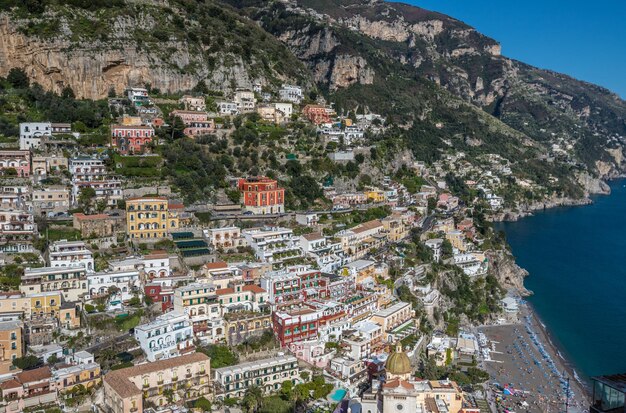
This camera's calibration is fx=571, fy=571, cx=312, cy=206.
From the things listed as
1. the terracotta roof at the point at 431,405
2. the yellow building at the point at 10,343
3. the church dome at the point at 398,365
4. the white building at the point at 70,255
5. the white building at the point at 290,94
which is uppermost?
the white building at the point at 290,94

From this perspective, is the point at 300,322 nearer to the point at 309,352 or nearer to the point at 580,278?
the point at 309,352

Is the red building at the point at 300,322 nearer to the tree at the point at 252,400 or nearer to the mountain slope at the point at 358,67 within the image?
the tree at the point at 252,400

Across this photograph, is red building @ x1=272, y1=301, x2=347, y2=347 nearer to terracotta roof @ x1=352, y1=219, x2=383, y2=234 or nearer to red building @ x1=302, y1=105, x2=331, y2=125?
terracotta roof @ x1=352, y1=219, x2=383, y2=234

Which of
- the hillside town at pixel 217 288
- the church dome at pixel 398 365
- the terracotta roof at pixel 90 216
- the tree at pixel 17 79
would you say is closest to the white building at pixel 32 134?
the hillside town at pixel 217 288

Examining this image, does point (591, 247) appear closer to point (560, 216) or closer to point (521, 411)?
point (560, 216)

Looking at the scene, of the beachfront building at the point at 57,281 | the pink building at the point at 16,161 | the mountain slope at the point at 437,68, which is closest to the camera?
the beachfront building at the point at 57,281

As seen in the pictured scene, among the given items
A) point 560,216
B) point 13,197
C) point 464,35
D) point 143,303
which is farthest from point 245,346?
point 464,35

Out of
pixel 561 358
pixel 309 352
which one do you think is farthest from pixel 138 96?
pixel 561 358
